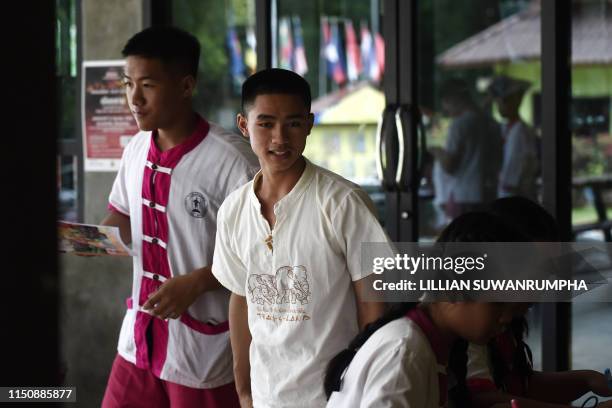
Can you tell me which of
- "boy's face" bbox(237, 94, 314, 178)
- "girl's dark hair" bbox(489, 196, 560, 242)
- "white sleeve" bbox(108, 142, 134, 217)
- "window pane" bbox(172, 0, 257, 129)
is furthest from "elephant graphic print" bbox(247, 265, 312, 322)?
"window pane" bbox(172, 0, 257, 129)

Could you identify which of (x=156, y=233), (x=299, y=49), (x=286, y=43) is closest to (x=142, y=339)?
(x=156, y=233)

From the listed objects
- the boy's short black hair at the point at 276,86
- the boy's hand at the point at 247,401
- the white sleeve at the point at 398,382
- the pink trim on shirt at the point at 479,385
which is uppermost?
the boy's short black hair at the point at 276,86

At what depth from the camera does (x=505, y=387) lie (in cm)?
209

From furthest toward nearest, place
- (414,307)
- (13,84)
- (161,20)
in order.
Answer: (161,20) → (414,307) → (13,84)

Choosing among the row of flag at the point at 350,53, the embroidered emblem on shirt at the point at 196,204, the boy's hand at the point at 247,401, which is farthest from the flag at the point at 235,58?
the boy's hand at the point at 247,401

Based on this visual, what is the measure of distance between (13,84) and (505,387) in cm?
163

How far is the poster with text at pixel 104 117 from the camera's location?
3941 millimetres

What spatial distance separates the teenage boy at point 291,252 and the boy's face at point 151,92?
1.21 ft

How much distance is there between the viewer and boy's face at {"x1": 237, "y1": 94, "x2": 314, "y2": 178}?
221 cm

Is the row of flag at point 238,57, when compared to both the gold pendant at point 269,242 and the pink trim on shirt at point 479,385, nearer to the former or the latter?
the gold pendant at point 269,242

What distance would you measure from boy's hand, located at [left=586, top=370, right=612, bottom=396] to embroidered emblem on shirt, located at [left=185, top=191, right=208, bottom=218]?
1.16 m

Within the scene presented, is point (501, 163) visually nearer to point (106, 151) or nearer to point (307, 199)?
point (106, 151)

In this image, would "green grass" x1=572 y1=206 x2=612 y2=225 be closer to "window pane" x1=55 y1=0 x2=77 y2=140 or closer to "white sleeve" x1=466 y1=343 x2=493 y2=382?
"window pane" x1=55 y1=0 x2=77 y2=140

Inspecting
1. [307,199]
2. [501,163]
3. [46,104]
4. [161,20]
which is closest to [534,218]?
[307,199]
